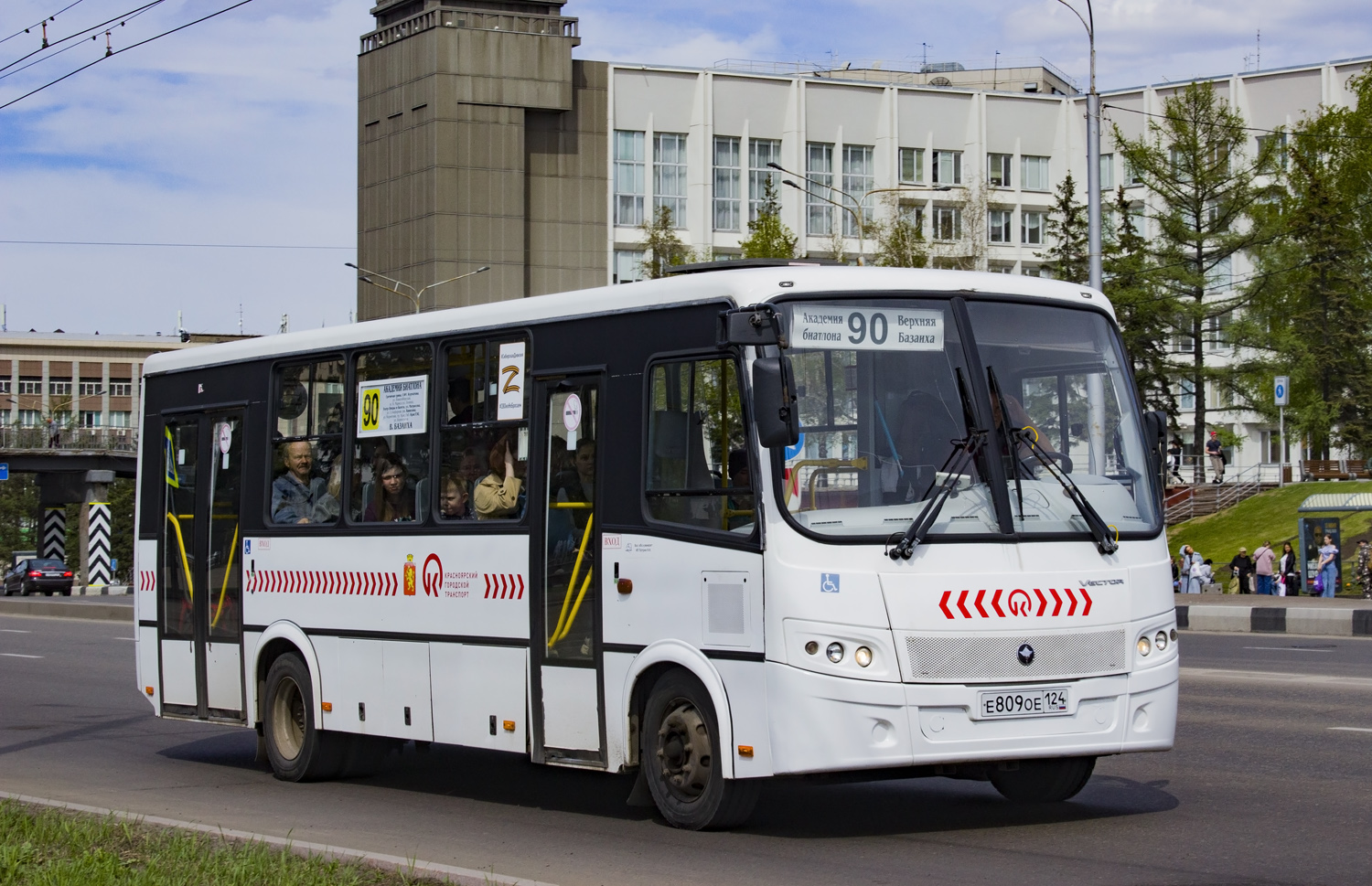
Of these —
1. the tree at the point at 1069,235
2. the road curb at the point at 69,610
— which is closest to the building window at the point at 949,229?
the tree at the point at 1069,235

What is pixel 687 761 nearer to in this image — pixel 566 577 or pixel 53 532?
pixel 566 577

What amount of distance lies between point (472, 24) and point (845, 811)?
263ft

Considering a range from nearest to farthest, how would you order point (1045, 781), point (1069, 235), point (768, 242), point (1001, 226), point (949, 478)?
1. point (949, 478)
2. point (1045, 781)
3. point (768, 242)
4. point (1069, 235)
5. point (1001, 226)

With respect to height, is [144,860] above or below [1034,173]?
below

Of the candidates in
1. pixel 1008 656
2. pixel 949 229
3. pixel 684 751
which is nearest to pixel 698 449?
pixel 684 751

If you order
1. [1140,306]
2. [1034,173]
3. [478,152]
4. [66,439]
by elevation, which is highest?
[1034,173]

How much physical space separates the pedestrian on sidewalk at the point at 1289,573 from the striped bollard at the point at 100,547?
3218cm

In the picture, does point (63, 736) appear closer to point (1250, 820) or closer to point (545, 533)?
point (545, 533)

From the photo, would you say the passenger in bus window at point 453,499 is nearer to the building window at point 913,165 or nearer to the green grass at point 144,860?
the green grass at point 144,860

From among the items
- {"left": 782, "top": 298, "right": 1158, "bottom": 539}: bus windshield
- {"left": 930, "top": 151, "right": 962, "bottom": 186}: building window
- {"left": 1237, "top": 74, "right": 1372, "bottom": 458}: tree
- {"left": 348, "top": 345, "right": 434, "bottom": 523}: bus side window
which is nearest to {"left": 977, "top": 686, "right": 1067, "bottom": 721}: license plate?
{"left": 782, "top": 298, "right": 1158, "bottom": 539}: bus windshield

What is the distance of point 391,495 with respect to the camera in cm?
1120

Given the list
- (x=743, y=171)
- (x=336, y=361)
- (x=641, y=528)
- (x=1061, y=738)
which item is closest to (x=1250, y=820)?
(x=1061, y=738)

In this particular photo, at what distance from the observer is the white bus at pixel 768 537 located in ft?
27.1

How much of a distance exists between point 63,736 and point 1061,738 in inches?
390
